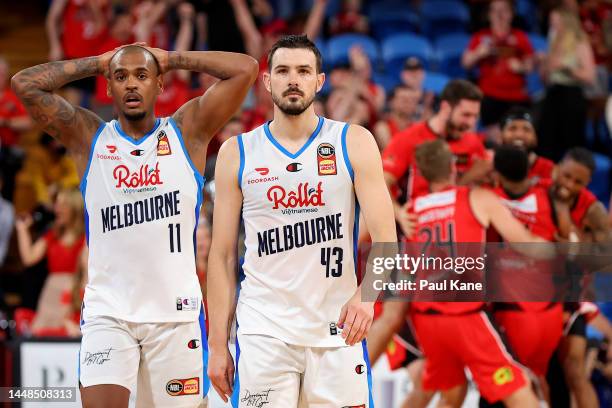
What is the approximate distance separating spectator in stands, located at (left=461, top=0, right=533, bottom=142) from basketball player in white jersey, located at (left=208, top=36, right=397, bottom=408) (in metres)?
6.57

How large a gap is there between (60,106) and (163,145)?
0.60 m

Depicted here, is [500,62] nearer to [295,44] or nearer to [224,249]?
[295,44]

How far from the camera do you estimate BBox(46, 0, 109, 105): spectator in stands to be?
12125 millimetres

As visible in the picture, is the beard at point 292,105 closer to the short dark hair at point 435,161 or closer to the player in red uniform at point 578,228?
the short dark hair at point 435,161

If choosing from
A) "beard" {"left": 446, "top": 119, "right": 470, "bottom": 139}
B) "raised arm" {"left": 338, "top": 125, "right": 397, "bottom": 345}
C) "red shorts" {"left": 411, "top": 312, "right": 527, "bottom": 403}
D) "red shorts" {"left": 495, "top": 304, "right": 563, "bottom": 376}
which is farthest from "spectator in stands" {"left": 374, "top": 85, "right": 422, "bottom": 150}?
"raised arm" {"left": 338, "top": 125, "right": 397, "bottom": 345}

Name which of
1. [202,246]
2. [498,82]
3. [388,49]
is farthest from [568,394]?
[388,49]

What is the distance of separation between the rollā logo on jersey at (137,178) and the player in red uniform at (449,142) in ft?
9.33

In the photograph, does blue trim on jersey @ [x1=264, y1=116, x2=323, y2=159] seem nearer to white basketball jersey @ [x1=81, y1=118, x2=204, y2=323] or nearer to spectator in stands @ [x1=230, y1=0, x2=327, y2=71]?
white basketball jersey @ [x1=81, y1=118, x2=204, y2=323]

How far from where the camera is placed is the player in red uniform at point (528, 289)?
7367 mm

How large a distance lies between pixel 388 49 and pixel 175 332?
775 cm

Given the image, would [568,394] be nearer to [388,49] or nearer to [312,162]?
[312,162]

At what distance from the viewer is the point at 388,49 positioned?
12.5 m

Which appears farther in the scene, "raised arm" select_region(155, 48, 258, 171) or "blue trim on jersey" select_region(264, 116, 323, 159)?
"raised arm" select_region(155, 48, 258, 171)

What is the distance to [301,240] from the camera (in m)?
4.98
